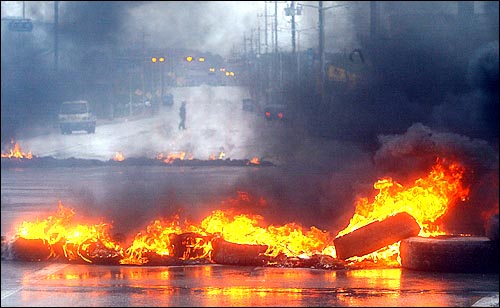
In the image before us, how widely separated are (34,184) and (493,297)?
47.6ft

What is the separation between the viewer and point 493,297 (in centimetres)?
884

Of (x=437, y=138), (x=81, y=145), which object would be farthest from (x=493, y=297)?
(x=81, y=145)

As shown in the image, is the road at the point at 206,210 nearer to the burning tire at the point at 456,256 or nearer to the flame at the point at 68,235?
the burning tire at the point at 456,256

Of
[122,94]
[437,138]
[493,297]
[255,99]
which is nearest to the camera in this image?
[493,297]

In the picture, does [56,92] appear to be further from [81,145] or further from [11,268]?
[11,268]

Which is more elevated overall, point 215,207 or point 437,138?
point 437,138

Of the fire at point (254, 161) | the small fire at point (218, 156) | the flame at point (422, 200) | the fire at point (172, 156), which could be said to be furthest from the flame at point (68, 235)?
the small fire at point (218, 156)

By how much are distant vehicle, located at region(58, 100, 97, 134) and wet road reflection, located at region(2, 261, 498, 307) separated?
3106 cm

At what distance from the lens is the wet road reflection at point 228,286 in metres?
8.60

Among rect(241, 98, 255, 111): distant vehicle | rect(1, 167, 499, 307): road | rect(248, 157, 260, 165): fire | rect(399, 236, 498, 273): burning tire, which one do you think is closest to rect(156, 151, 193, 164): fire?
rect(248, 157, 260, 165): fire

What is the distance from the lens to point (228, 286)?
370 inches

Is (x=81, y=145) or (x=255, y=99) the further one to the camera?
(x=255, y=99)

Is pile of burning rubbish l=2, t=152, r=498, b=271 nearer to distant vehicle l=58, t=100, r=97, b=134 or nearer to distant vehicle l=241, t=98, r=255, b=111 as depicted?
distant vehicle l=58, t=100, r=97, b=134

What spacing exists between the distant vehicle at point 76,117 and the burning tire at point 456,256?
31568mm
